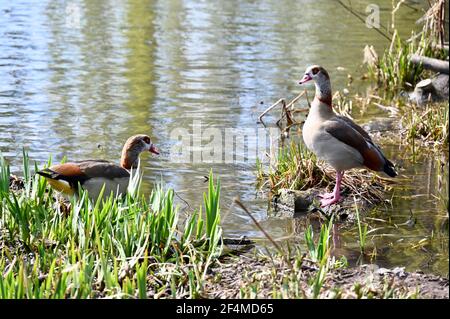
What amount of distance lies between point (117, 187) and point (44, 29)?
12.1 m

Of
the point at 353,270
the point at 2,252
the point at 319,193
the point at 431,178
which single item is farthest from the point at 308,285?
the point at 431,178

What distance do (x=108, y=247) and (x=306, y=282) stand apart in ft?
4.44

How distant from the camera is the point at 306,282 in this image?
5371 mm

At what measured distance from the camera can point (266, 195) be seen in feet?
28.7

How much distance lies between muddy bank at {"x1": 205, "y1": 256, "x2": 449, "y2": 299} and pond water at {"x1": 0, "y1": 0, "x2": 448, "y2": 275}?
1.42 feet

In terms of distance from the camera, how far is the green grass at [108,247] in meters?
5.15

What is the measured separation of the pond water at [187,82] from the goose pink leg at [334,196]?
0.41 meters

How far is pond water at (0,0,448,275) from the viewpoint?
8336 mm

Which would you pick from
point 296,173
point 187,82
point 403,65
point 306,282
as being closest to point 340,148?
point 296,173

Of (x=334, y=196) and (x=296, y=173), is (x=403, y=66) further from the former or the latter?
(x=334, y=196)

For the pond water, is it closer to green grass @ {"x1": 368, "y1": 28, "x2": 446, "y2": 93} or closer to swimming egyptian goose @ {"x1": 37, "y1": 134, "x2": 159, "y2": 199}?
green grass @ {"x1": 368, "y1": 28, "x2": 446, "y2": 93}

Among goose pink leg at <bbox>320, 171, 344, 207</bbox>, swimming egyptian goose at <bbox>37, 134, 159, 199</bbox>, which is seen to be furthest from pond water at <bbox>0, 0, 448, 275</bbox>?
swimming egyptian goose at <bbox>37, 134, 159, 199</bbox>

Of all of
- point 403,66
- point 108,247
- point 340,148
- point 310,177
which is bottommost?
point 403,66

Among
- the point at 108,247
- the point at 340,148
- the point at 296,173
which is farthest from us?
the point at 296,173
